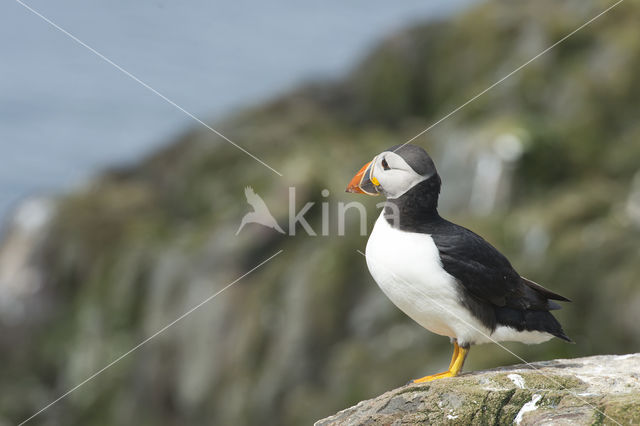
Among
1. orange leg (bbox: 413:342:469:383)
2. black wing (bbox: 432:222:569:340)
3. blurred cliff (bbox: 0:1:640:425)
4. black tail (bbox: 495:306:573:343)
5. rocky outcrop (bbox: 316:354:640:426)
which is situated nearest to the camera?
rocky outcrop (bbox: 316:354:640:426)

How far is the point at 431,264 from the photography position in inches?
171

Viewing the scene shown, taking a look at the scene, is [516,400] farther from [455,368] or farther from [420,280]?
[420,280]

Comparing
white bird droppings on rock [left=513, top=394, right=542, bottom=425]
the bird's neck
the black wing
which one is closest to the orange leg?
the black wing

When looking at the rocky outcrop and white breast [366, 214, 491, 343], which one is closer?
the rocky outcrop

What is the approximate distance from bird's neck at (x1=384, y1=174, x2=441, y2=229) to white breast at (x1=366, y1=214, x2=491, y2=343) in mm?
60

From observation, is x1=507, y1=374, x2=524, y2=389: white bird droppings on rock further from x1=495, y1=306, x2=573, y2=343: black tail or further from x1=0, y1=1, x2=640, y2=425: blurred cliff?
x1=0, y1=1, x2=640, y2=425: blurred cliff

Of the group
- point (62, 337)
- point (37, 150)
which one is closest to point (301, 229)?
point (62, 337)

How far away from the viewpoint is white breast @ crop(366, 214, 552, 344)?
433 cm

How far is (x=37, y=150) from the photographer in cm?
2144

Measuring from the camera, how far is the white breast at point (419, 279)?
433 centimetres

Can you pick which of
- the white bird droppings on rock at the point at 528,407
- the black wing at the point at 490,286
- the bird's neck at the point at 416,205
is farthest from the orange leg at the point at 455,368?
the bird's neck at the point at 416,205

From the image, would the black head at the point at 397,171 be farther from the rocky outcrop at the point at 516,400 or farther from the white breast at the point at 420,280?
the rocky outcrop at the point at 516,400

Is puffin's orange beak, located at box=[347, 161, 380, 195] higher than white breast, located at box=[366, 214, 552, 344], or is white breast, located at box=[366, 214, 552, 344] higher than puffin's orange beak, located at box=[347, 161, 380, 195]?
puffin's orange beak, located at box=[347, 161, 380, 195]

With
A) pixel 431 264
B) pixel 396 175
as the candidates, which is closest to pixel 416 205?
pixel 396 175
